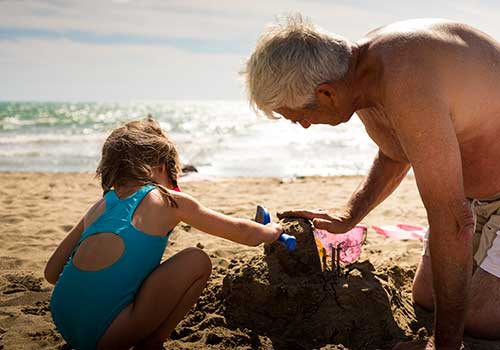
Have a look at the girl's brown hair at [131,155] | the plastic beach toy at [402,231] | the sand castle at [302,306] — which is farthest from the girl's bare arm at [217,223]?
the plastic beach toy at [402,231]

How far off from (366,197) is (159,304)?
4.85 feet

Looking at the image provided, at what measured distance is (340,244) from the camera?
11.2 ft

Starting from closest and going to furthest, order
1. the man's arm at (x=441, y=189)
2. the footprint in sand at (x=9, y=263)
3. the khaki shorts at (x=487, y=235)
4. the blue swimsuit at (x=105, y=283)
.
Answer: the man's arm at (x=441, y=189) < the blue swimsuit at (x=105, y=283) < the khaki shorts at (x=487, y=235) < the footprint in sand at (x=9, y=263)

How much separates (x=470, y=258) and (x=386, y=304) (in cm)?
65

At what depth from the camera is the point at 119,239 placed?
8.13ft

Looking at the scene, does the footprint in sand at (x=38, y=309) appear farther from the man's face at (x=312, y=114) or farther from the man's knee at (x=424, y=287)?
the man's knee at (x=424, y=287)

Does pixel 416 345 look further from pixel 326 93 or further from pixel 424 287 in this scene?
pixel 326 93

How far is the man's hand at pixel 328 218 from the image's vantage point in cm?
325

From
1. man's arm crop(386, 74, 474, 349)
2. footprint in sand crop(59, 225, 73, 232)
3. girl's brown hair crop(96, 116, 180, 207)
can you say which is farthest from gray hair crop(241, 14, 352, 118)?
footprint in sand crop(59, 225, 73, 232)

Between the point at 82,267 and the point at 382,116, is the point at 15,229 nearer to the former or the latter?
the point at 82,267

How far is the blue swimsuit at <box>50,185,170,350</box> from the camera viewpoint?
2467 millimetres

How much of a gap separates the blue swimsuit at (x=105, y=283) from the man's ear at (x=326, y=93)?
0.87 meters

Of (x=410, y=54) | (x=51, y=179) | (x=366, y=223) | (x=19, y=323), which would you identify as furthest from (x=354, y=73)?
(x=51, y=179)

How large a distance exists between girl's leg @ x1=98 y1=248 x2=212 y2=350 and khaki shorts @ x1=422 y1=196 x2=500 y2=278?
1.47 metres
